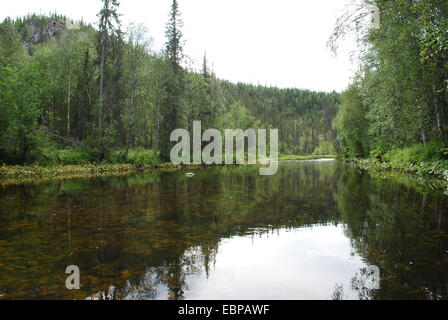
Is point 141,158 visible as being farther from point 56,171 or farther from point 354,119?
point 354,119

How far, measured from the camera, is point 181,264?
492 centimetres

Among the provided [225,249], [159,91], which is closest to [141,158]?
[159,91]

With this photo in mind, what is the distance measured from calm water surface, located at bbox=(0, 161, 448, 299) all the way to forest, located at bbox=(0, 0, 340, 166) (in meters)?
15.9

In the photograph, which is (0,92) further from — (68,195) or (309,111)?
(309,111)

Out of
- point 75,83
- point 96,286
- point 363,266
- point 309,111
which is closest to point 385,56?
point 363,266

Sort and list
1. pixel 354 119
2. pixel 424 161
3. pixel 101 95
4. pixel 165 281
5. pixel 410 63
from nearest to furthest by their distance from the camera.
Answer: pixel 165 281
pixel 410 63
pixel 424 161
pixel 101 95
pixel 354 119

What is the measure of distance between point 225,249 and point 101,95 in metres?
25.1

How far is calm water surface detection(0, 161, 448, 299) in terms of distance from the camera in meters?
4.04

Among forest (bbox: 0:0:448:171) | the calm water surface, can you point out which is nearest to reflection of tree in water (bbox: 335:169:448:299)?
the calm water surface

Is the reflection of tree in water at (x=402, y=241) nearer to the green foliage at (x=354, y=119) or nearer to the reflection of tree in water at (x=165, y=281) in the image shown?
the reflection of tree in water at (x=165, y=281)

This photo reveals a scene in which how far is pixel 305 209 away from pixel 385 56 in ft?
42.1

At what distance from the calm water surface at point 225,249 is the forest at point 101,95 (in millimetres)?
15922

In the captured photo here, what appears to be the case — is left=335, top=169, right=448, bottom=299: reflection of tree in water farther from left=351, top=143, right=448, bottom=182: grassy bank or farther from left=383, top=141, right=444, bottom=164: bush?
left=383, top=141, right=444, bottom=164: bush

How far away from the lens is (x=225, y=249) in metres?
5.77
